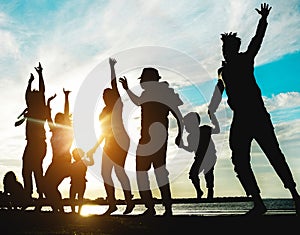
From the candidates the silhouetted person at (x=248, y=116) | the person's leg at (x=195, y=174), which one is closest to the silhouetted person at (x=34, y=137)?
the person's leg at (x=195, y=174)

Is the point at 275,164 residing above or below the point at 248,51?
below

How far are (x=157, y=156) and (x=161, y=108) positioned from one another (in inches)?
37.6

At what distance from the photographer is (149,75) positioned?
9.41 metres

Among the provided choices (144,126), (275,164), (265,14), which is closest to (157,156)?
(144,126)

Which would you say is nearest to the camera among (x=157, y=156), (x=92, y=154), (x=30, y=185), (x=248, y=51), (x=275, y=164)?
(x=275, y=164)

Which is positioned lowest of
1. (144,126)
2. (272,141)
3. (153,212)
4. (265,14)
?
(153,212)

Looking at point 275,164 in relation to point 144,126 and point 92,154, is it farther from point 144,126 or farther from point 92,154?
point 92,154

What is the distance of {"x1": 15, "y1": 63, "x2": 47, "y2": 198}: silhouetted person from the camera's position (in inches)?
515

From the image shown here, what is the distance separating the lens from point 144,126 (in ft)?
30.6

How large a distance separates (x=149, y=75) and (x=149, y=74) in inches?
0.8

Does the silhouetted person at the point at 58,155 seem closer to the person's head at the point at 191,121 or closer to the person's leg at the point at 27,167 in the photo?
the person's leg at the point at 27,167

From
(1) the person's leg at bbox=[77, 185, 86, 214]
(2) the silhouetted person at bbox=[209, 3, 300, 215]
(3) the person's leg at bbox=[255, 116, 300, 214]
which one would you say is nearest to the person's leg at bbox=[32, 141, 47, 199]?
(1) the person's leg at bbox=[77, 185, 86, 214]

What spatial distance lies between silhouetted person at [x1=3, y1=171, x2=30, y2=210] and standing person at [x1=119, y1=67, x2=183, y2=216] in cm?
518

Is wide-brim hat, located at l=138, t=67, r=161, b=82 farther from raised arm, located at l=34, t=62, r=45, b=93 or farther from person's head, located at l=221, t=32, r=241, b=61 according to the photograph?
raised arm, located at l=34, t=62, r=45, b=93
